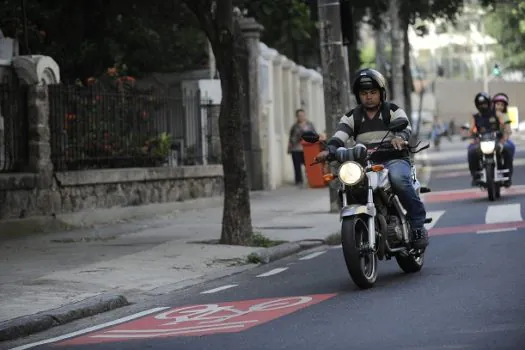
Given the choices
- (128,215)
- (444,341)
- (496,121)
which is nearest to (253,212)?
(128,215)

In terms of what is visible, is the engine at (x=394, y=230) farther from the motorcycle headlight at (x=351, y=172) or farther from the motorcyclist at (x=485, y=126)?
the motorcyclist at (x=485, y=126)

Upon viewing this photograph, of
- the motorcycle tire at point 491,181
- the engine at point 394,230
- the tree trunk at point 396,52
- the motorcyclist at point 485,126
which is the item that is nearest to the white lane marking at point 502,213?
the motorcycle tire at point 491,181

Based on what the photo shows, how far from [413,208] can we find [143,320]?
2.87 m

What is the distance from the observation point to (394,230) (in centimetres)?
1144

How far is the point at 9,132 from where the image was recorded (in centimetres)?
1831

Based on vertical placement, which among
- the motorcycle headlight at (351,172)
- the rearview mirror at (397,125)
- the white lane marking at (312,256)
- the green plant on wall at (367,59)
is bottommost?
the white lane marking at (312,256)

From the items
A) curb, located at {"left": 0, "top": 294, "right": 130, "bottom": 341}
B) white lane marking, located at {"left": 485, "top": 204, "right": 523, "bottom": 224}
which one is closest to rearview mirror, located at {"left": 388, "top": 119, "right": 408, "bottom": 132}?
curb, located at {"left": 0, "top": 294, "right": 130, "bottom": 341}

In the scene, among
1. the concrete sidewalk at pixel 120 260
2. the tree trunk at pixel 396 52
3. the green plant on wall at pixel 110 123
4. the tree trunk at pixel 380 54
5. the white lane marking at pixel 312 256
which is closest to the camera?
the concrete sidewalk at pixel 120 260

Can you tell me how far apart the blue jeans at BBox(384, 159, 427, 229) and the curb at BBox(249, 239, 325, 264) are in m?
3.10

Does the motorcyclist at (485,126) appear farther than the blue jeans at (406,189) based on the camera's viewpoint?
Yes

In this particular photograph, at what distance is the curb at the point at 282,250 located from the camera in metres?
14.6

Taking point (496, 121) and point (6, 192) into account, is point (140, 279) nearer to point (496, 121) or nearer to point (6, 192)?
point (6, 192)

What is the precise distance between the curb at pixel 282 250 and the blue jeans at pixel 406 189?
310cm

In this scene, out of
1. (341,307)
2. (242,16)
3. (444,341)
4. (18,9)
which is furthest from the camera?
(242,16)
